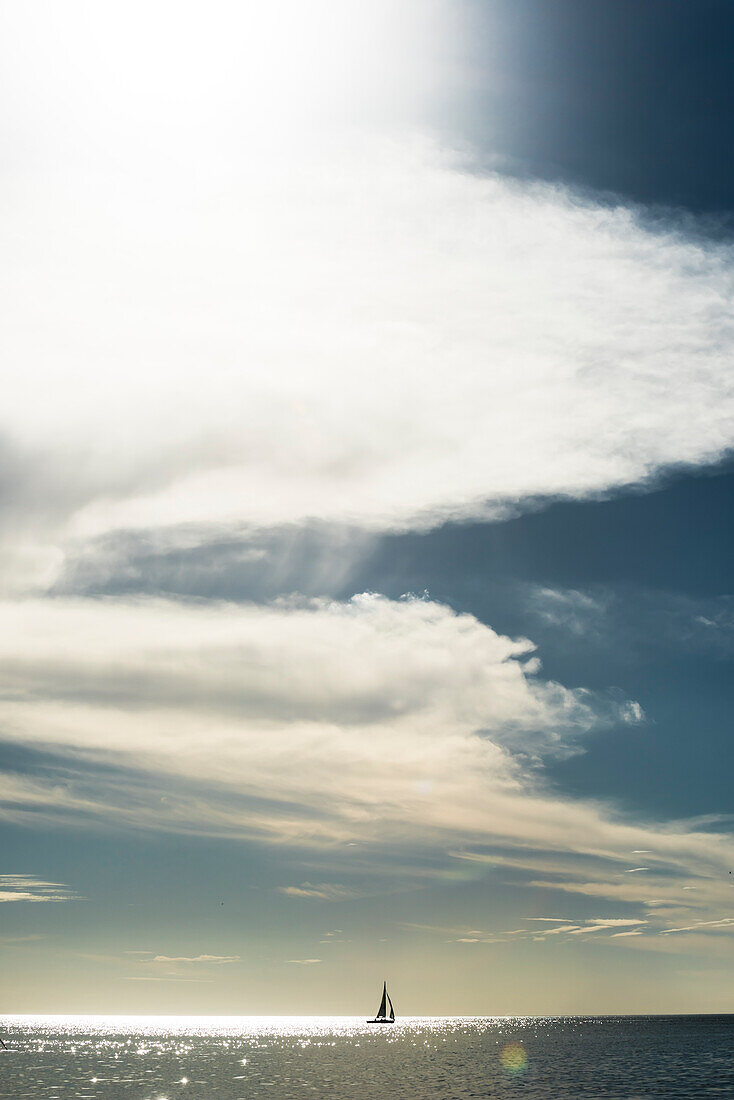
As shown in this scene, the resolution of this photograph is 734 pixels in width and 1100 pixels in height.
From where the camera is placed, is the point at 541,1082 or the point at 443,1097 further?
the point at 541,1082

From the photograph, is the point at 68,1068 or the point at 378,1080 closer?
the point at 378,1080

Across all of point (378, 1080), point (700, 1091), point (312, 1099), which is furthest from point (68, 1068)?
point (700, 1091)

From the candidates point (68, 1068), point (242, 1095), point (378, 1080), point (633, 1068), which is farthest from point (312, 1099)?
point (68, 1068)

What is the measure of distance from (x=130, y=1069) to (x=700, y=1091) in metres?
116

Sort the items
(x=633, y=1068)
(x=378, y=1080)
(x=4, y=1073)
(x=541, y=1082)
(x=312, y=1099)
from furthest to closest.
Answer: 1. (x=4, y=1073)
2. (x=633, y=1068)
3. (x=378, y=1080)
4. (x=541, y=1082)
5. (x=312, y=1099)

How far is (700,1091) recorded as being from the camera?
11106cm

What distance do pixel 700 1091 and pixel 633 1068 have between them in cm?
4875

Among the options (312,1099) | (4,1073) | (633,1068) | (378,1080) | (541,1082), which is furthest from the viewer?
(4,1073)

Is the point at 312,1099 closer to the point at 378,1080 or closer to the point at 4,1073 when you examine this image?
the point at 378,1080

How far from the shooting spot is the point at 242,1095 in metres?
114

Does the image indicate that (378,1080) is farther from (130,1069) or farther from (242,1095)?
(130,1069)

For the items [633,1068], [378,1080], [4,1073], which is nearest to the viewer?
[378,1080]

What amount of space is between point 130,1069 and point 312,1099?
8940 centimetres

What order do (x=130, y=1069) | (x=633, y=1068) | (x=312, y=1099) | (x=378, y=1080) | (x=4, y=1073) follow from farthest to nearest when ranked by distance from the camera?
(x=130, y=1069) < (x=4, y=1073) < (x=633, y=1068) < (x=378, y=1080) < (x=312, y=1099)
